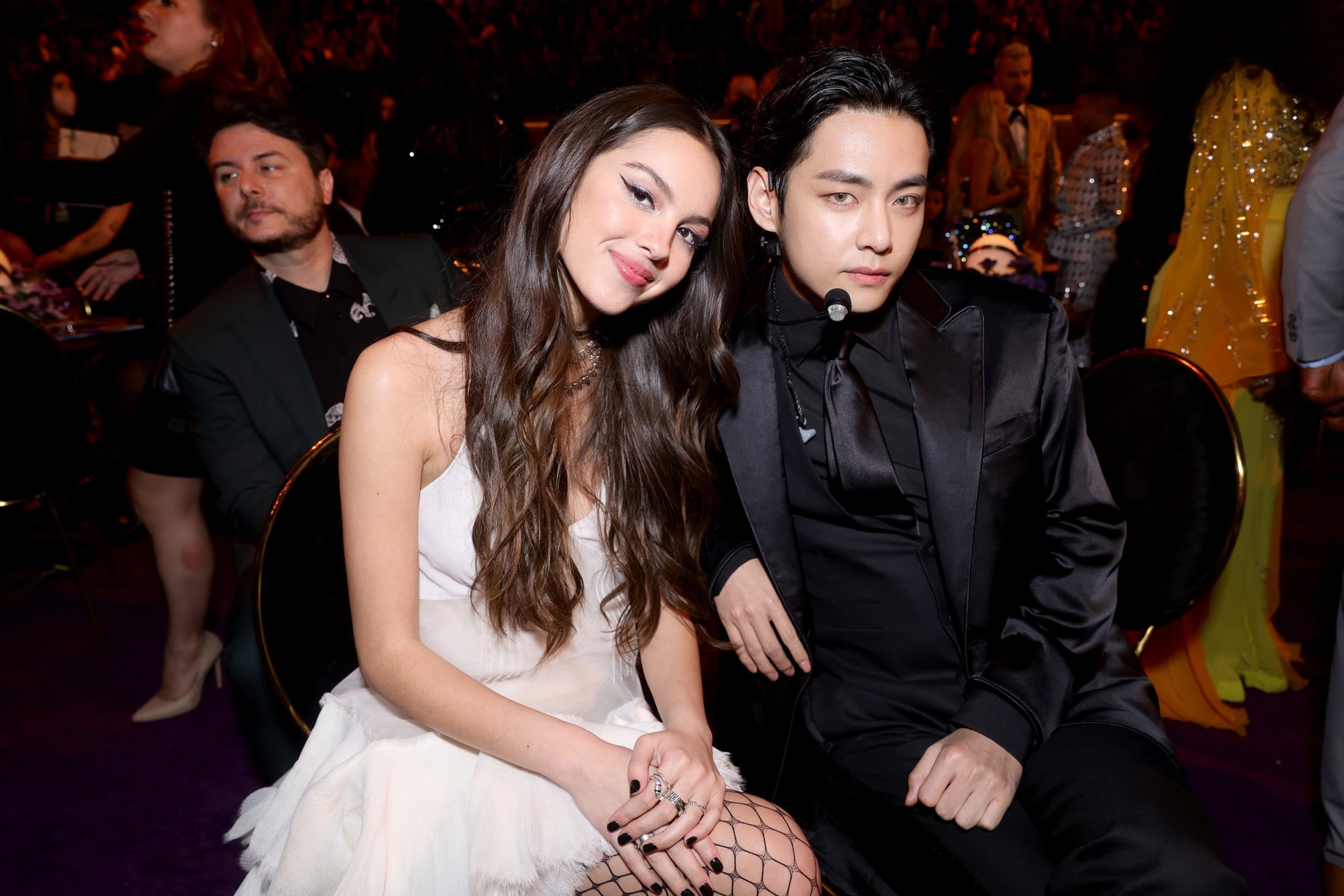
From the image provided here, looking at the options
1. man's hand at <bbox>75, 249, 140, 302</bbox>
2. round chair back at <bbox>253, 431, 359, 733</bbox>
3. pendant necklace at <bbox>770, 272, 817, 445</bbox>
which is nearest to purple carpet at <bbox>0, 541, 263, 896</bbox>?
round chair back at <bbox>253, 431, 359, 733</bbox>

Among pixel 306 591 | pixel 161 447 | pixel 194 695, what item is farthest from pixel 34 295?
pixel 306 591

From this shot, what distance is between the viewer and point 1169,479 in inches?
77.0

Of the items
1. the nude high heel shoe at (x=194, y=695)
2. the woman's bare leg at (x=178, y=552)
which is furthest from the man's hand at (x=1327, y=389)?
the nude high heel shoe at (x=194, y=695)

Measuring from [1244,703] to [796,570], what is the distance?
7.04 ft

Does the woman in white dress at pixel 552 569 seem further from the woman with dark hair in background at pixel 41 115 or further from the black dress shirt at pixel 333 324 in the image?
the woman with dark hair in background at pixel 41 115

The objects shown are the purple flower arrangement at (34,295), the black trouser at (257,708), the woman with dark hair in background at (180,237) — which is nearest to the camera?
the black trouser at (257,708)

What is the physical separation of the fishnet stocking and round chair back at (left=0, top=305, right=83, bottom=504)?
293 cm

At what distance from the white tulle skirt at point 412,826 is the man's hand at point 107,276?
12.1ft

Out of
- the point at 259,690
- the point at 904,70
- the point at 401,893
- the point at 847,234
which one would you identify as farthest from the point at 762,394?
the point at 259,690

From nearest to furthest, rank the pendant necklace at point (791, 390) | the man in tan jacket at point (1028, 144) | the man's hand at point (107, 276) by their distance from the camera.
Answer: the pendant necklace at point (791, 390), the man's hand at point (107, 276), the man in tan jacket at point (1028, 144)

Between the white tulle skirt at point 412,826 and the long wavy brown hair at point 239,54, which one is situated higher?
the long wavy brown hair at point 239,54

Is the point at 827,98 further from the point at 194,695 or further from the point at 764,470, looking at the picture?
the point at 194,695

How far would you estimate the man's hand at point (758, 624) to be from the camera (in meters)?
1.74

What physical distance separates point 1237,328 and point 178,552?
10.6ft
